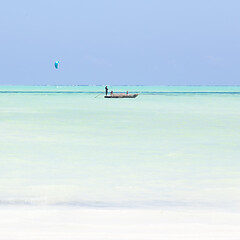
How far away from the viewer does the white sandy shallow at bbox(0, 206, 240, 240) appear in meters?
6.34

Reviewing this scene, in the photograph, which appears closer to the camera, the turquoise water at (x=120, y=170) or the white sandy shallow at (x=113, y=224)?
the white sandy shallow at (x=113, y=224)

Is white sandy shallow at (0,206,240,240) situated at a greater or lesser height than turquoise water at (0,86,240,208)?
lesser

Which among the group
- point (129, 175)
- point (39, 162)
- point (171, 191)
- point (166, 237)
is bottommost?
point (166, 237)

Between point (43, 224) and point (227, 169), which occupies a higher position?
point (227, 169)

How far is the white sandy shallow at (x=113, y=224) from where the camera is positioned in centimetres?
634

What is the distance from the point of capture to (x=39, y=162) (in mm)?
12773

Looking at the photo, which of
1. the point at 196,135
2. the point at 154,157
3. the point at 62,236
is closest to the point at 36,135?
the point at 196,135

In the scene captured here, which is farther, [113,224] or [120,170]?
[120,170]

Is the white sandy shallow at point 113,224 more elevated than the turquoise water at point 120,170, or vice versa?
the turquoise water at point 120,170

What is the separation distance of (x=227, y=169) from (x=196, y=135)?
8.70 meters

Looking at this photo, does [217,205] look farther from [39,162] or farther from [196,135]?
[196,135]

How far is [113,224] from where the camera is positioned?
6.84m

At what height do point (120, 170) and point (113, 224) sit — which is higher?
point (120, 170)

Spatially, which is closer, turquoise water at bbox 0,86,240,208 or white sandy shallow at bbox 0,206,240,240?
white sandy shallow at bbox 0,206,240,240
